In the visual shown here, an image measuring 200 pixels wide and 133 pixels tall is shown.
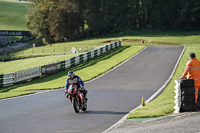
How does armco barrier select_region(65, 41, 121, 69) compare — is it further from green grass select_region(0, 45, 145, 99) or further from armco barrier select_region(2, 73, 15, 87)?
armco barrier select_region(2, 73, 15, 87)

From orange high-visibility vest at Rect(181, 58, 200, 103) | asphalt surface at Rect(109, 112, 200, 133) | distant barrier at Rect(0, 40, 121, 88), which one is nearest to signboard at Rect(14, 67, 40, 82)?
distant barrier at Rect(0, 40, 121, 88)

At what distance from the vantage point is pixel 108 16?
90000 millimetres

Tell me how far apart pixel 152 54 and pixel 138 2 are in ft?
171

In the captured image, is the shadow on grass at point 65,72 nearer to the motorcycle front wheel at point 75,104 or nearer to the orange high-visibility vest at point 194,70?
the motorcycle front wheel at point 75,104

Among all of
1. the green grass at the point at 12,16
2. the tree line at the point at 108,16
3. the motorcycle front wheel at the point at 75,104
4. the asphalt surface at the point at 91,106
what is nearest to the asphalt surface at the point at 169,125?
the asphalt surface at the point at 91,106

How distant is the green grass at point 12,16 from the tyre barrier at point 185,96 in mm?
119462

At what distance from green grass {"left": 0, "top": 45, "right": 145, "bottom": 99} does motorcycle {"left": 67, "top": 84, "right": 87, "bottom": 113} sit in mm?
11171

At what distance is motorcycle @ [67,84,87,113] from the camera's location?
14.6m

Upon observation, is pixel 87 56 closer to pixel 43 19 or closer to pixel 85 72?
pixel 85 72

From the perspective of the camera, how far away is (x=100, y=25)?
298ft

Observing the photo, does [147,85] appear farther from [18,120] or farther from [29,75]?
[29,75]

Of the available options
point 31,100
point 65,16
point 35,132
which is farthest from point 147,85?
point 65,16

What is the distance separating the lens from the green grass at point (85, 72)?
28239 millimetres

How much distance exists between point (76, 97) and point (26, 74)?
65.7 feet
